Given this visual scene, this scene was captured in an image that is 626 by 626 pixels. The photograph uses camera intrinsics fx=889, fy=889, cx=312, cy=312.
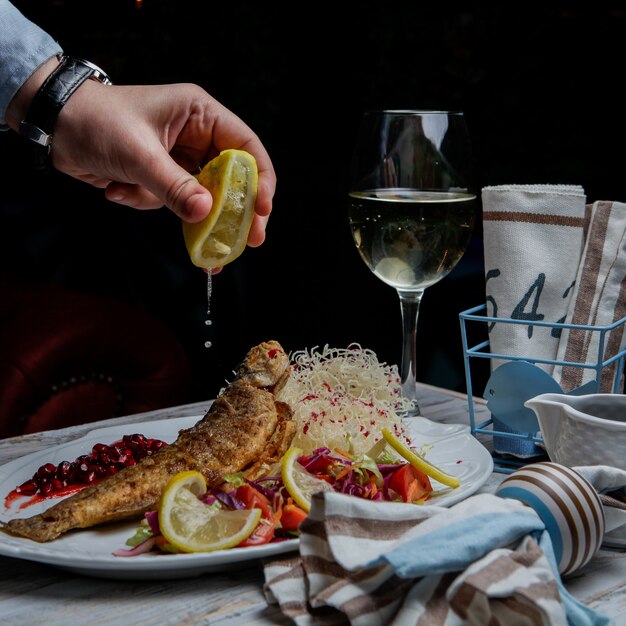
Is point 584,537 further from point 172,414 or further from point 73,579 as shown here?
point 172,414

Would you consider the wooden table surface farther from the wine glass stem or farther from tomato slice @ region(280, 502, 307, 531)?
the wine glass stem

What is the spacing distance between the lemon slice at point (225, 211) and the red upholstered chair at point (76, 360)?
1.50m

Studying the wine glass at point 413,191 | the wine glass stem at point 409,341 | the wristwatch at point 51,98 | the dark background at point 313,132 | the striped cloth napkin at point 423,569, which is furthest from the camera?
the dark background at point 313,132

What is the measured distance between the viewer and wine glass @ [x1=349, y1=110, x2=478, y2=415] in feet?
5.45

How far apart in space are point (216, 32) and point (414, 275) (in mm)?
3157

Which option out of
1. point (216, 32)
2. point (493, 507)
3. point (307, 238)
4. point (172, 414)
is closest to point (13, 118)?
point (172, 414)

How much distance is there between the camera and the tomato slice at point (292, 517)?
116 centimetres

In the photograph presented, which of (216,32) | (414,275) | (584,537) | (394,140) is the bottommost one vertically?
(584,537)

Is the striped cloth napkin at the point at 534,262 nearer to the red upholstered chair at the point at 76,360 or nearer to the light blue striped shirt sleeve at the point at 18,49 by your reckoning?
the light blue striped shirt sleeve at the point at 18,49

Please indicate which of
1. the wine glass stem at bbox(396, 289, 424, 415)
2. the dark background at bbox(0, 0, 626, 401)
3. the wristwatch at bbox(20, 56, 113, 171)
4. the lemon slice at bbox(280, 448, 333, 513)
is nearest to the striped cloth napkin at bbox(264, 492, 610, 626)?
the lemon slice at bbox(280, 448, 333, 513)

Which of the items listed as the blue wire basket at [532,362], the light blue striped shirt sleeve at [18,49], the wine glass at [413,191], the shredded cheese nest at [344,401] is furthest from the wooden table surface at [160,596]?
the light blue striped shirt sleeve at [18,49]

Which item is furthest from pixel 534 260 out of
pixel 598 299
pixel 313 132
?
pixel 313 132

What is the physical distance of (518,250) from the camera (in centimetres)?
163

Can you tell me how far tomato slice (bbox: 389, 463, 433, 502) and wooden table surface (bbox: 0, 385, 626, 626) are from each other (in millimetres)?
249
